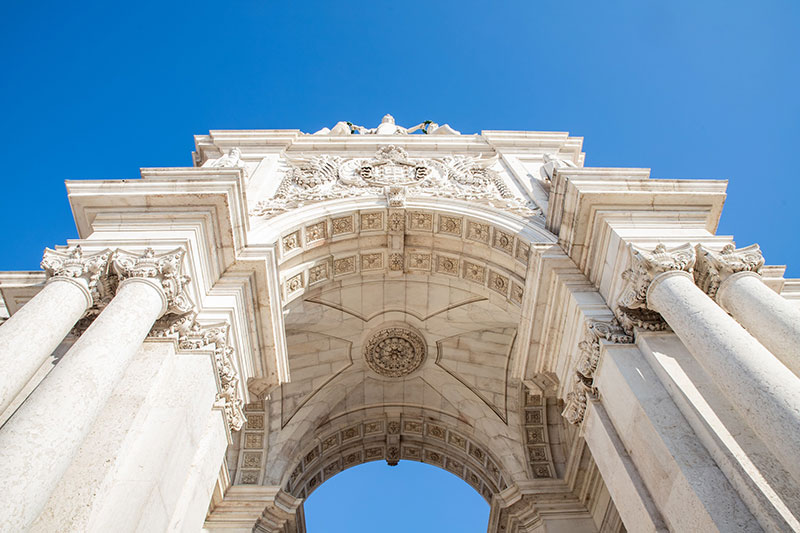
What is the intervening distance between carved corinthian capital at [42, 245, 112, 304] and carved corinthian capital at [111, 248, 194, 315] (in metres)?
0.20

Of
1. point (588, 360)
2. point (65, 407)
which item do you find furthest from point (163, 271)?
point (588, 360)

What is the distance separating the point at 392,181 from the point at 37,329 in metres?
7.79

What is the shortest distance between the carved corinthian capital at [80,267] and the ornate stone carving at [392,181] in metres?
3.75

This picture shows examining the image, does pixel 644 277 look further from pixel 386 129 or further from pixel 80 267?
pixel 386 129

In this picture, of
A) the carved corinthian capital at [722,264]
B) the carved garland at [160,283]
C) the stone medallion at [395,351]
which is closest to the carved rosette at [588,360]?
the carved corinthian capital at [722,264]

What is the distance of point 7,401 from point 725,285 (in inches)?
332

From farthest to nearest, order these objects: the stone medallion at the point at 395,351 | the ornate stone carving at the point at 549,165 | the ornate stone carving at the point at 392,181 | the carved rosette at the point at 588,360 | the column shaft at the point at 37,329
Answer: the stone medallion at the point at 395,351 → the ornate stone carving at the point at 549,165 → the ornate stone carving at the point at 392,181 → the carved rosette at the point at 588,360 → the column shaft at the point at 37,329

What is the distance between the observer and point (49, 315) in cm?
602

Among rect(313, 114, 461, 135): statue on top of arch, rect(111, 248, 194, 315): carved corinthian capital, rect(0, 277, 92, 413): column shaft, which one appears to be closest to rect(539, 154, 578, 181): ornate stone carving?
rect(313, 114, 461, 135): statue on top of arch

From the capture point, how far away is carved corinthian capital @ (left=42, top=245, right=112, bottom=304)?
6.79 meters

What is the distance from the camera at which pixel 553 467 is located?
13094 millimetres

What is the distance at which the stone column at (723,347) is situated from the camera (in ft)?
15.7

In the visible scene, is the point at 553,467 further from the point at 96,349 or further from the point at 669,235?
the point at 96,349

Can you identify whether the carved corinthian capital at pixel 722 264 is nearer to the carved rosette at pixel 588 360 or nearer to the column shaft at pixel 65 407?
the carved rosette at pixel 588 360
